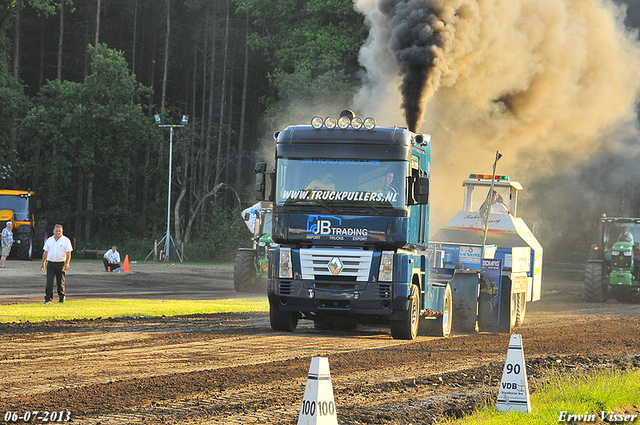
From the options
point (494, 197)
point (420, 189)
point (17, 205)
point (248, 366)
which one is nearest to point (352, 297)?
point (420, 189)

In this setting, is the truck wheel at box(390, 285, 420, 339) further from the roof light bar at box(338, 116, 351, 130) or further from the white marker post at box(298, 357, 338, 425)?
the white marker post at box(298, 357, 338, 425)

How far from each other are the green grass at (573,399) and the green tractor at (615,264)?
1856cm

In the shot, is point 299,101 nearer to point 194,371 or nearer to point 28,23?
point 28,23

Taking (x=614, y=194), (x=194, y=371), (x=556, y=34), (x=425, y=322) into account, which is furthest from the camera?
(x=614, y=194)

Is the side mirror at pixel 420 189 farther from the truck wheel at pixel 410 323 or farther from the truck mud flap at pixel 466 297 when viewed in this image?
the truck mud flap at pixel 466 297

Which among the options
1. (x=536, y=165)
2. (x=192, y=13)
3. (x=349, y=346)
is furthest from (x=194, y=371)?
(x=192, y=13)

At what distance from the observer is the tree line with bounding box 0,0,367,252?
157 feet

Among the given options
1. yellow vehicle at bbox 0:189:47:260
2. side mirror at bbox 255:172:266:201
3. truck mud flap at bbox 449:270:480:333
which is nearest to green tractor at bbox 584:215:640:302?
truck mud flap at bbox 449:270:480:333

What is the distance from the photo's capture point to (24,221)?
124 feet

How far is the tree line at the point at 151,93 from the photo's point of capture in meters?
47.7

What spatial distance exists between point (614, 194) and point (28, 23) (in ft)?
129

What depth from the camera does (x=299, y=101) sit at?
156ft

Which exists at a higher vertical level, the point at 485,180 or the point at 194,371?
the point at 485,180

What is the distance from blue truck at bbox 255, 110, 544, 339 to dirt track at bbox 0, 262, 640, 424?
2.55ft
